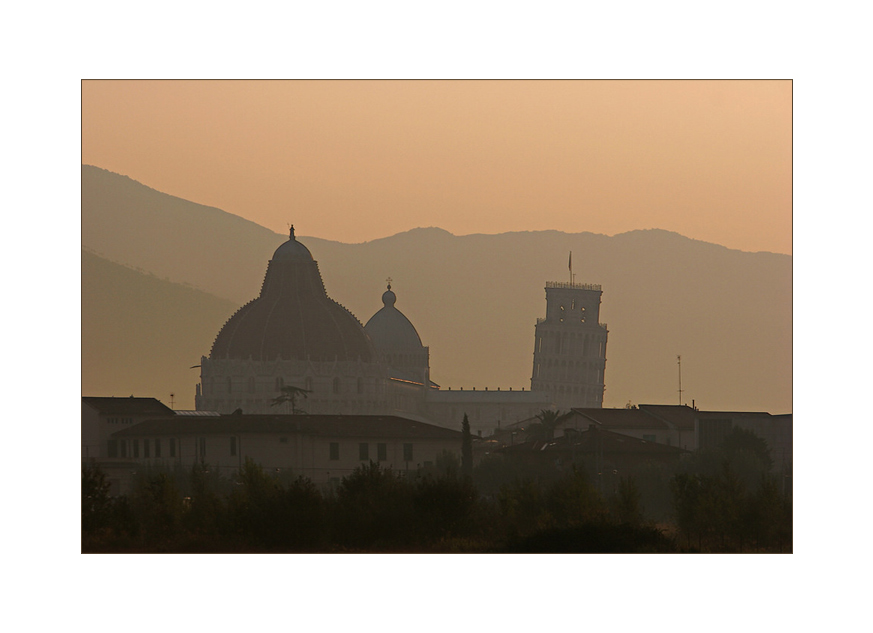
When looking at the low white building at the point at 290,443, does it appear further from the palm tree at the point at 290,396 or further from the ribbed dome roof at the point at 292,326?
the ribbed dome roof at the point at 292,326

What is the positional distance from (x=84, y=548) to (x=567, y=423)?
41234 millimetres

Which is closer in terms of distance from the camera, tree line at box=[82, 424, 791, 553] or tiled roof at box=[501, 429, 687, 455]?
tree line at box=[82, 424, 791, 553]

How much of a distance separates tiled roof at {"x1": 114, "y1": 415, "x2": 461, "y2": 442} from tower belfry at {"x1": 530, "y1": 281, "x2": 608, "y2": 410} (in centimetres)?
3784

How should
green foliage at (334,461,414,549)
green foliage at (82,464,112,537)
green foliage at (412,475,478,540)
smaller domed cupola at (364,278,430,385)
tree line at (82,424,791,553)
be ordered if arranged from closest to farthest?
1. tree line at (82,424,791,553)
2. green foliage at (82,464,112,537)
3. green foliage at (334,461,414,549)
4. green foliage at (412,475,478,540)
5. smaller domed cupola at (364,278,430,385)

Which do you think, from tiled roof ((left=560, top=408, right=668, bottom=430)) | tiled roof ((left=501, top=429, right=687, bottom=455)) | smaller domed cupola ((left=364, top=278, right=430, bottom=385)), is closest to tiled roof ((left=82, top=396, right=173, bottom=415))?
tiled roof ((left=501, top=429, right=687, bottom=455))

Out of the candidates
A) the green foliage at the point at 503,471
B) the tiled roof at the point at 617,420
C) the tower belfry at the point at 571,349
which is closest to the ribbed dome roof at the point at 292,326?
the tower belfry at the point at 571,349

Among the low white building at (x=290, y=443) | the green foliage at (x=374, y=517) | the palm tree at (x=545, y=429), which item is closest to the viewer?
the green foliage at (x=374, y=517)

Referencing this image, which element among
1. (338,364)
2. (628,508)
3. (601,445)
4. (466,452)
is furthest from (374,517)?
(338,364)

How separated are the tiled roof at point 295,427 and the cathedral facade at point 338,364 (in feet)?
71.2

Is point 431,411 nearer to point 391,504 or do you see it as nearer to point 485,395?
point 485,395

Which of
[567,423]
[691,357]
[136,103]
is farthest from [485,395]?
[136,103]

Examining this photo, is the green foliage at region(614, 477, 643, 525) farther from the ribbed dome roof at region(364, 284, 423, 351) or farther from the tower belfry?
Result: the ribbed dome roof at region(364, 284, 423, 351)

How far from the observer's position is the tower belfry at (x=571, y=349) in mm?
101188

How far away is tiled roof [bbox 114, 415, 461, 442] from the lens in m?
60.3
